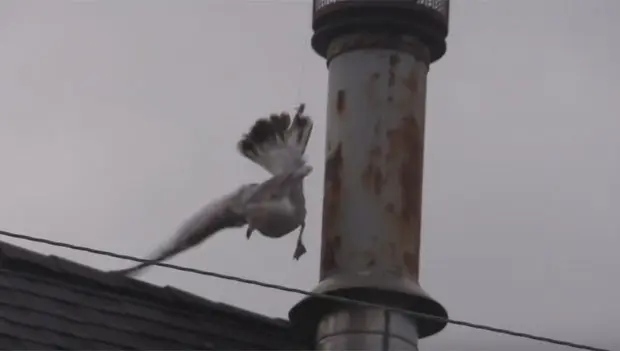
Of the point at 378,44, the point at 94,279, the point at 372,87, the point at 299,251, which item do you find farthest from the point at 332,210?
the point at 94,279

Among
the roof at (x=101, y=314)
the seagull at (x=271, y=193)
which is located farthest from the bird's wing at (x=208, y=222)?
the roof at (x=101, y=314)

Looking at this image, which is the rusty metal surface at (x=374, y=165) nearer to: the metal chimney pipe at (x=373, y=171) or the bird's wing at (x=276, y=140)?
the metal chimney pipe at (x=373, y=171)

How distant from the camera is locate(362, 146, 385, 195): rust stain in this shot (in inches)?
402

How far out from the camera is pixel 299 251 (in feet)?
33.7

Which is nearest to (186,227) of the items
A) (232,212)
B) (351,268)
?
(232,212)

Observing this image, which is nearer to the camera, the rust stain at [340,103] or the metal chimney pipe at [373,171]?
the metal chimney pipe at [373,171]

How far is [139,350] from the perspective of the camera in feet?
30.7

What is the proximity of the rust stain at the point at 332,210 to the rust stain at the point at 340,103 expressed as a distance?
194 mm

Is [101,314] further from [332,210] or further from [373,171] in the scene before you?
[373,171]

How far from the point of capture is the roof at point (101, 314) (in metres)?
9.04

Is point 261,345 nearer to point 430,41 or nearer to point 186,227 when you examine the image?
point 186,227

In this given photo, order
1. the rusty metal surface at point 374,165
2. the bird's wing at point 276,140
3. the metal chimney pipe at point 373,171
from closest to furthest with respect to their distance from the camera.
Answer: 1. the metal chimney pipe at point 373,171
2. the rusty metal surface at point 374,165
3. the bird's wing at point 276,140

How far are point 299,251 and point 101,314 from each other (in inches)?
54.0

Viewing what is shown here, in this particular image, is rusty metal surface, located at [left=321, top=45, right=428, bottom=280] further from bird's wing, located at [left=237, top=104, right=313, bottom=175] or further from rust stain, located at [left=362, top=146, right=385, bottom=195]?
bird's wing, located at [left=237, top=104, right=313, bottom=175]
